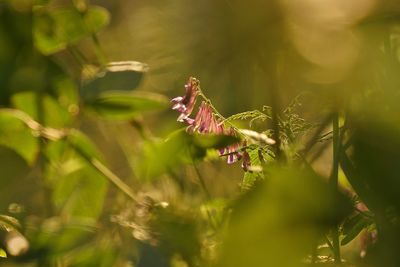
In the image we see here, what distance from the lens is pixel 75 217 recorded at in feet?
2.21

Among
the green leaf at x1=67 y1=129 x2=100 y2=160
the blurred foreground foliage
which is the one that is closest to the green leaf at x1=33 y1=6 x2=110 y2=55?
the blurred foreground foliage

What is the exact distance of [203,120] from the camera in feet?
1.89

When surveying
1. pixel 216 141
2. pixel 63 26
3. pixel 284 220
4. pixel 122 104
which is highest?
pixel 63 26

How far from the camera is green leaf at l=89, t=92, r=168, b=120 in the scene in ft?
2.43

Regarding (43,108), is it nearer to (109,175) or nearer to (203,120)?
(109,175)

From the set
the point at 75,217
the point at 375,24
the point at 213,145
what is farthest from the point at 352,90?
the point at 75,217

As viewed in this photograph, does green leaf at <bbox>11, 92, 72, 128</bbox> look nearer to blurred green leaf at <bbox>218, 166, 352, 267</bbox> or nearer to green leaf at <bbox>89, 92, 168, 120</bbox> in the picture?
green leaf at <bbox>89, 92, 168, 120</bbox>

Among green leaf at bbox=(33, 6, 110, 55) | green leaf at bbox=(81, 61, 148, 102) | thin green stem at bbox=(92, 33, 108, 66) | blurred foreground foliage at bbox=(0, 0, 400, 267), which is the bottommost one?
blurred foreground foliage at bbox=(0, 0, 400, 267)

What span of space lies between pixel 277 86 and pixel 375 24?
0.15m

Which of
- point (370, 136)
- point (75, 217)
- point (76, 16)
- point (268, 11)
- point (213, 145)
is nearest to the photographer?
point (370, 136)

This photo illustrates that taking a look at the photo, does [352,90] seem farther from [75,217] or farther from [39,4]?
[39,4]

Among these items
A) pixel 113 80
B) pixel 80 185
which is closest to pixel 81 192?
pixel 80 185

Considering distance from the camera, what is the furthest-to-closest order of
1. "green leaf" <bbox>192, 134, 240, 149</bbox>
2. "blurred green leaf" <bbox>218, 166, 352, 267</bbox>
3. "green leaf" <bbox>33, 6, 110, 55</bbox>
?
"green leaf" <bbox>33, 6, 110, 55</bbox> < "green leaf" <bbox>192, 134, 240, 149</bbox> < "blurred green leaf" <bbox>218, 166, 352, 267</bbox>

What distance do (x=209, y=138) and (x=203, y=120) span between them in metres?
0.03
